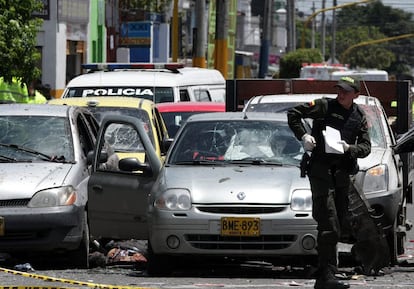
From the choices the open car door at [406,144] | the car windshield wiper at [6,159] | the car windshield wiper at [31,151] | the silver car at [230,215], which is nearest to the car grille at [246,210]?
the silver car at [230,215]

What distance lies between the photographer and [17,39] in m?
19.4

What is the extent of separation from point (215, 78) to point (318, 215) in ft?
45.8

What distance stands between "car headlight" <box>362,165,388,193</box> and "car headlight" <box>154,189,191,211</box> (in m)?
1.77

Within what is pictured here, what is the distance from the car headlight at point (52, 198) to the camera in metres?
11.4

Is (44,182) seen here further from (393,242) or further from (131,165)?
(393,242)

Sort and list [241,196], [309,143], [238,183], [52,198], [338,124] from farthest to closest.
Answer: [52,198]
[238,183]
[241,196]
[338,124]
[309,143]

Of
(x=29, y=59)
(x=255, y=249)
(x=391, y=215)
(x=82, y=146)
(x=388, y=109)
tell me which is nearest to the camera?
(x=255, y=249)

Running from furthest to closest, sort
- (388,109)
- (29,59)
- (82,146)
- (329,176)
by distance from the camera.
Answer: (29,59)
(388,109)
(82,146)
(329,176)

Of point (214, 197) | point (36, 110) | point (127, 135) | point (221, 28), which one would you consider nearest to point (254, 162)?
point (214, 197)

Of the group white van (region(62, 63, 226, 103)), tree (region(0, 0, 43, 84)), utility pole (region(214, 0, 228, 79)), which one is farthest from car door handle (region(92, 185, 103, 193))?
utility pole (region(214, 0, 228, 79))

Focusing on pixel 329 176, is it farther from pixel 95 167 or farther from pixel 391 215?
pixel 95 167

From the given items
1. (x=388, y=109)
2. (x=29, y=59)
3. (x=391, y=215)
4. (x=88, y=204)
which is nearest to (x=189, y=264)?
(x=88, y=204)

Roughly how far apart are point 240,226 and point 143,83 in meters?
9.43

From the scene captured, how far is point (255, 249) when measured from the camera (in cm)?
1076
